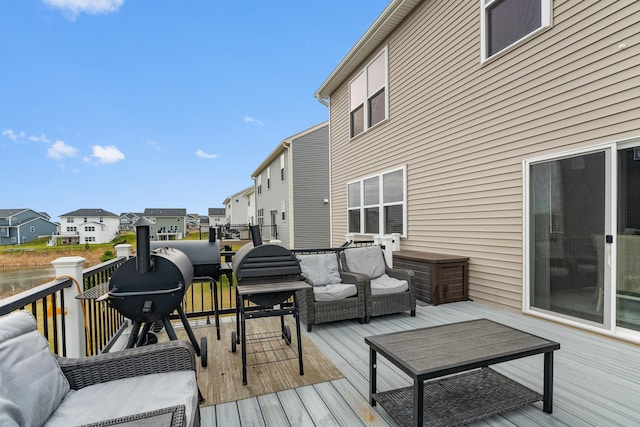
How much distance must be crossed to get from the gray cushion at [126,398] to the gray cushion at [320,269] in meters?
2.71

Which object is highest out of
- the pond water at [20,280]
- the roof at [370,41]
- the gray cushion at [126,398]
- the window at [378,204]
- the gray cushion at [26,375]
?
the roof at [370,41]

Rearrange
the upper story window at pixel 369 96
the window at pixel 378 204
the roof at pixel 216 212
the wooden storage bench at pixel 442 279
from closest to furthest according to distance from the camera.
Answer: the wooden storage bench at pixel 442 279 < the window at pixel 378 204 < the upper story window at pixel 369 96 < the roof at pixel 216 212

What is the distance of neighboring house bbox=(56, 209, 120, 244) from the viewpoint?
131ft

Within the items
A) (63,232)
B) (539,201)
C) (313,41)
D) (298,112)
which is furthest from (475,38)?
(63,232)

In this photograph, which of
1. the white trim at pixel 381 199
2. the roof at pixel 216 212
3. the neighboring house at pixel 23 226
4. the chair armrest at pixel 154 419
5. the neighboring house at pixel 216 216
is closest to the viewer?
the chair armrest at pixel 154 419

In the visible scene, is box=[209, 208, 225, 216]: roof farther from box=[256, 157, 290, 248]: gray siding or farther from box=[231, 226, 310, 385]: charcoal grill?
Answer: box=[231, 226, 310, 385]: charcoal grill

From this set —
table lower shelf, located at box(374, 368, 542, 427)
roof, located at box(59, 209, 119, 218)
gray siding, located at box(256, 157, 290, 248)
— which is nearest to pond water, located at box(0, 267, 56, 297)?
gray siding, located at box(256, 157, 290, 248)

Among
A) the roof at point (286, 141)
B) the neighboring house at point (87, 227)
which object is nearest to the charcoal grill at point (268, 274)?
the roof at point (286, 141)

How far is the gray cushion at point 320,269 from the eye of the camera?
4449 mm

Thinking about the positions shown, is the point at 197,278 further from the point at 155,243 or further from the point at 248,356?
the point at 248,356

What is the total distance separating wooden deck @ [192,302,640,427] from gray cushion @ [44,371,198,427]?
0.65 m

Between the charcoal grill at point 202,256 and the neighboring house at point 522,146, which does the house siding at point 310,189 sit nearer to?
the neighboring house at point 522,146

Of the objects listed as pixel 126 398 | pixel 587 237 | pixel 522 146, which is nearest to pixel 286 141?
pixel 522 146

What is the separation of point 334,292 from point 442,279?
1.94 meters
